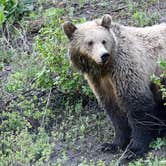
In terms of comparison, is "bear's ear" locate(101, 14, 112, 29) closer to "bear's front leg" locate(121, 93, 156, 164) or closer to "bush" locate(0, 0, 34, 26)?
"bear's front leg" locate(121, 93, 156, 164)

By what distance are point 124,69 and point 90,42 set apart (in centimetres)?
48

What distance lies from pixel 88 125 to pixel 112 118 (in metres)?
0.70

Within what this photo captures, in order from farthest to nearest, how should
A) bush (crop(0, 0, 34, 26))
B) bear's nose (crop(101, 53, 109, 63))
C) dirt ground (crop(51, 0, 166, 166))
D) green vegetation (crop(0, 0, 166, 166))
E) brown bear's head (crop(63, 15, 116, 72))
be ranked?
bush (crop(0, 0, 34, 26)) → dirt ground (crop(51, 0, 166, 166)) → green vegetation (crop(0, 0, 166, 166)) → brown bear's head (crop(63, 15, 116, 72)) → bear's nose (crop(101, 53, 109, 63))

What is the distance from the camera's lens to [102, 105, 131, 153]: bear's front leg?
25.4 ft

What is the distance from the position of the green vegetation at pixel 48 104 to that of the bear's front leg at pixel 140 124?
0.13 m

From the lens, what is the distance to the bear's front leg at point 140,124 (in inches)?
291

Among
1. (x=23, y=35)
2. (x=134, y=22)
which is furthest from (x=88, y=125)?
(x=23, y=35)

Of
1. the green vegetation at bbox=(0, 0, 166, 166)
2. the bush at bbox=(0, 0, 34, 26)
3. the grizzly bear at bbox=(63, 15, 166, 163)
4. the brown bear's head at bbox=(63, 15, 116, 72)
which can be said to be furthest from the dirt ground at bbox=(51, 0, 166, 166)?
the brown bear's head at bbox=(63, 15, 116, 72)

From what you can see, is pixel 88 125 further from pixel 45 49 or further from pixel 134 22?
pixel 134 22

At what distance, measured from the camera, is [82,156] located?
7.86 m

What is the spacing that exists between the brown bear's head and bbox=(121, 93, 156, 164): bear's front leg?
1.90 feet

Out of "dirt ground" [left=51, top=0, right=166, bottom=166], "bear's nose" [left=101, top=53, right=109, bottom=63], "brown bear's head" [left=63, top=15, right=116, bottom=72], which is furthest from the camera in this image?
"dirt ground" [left=51, top=0, right=166, bottom=166]

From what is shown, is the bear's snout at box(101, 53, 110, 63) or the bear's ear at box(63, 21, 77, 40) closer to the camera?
the bear's snout at box(101, 53, 110, 63)

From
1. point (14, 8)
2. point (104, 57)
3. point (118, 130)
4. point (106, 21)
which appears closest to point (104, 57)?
point (104, 57)
